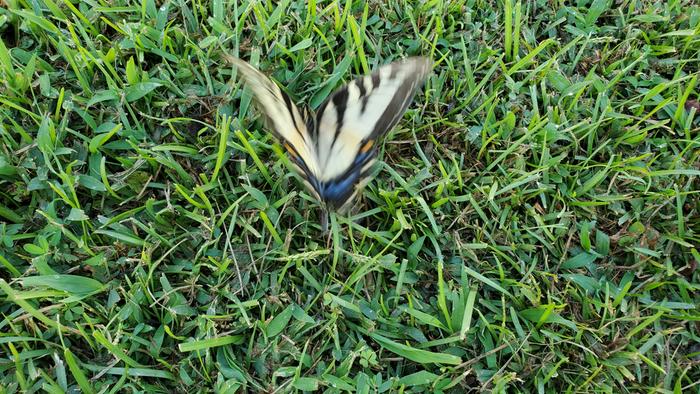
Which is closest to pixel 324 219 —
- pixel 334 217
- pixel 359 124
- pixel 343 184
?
pixel 334 217

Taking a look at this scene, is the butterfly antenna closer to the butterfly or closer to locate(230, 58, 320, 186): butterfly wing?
the butterfly

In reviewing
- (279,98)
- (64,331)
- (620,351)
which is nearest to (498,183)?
(620,351)

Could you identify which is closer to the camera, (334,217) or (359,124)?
(359,124)

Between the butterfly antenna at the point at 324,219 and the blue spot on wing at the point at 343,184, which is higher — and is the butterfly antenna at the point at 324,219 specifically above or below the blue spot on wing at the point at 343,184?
below

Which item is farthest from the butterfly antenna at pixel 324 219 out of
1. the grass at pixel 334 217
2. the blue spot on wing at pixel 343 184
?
the blue spot on wing at pixel 343 184

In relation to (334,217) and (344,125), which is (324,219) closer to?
(334,217)

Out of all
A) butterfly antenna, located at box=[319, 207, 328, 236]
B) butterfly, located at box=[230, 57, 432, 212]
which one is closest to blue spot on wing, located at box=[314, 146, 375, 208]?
butterfly, located at box=[230, 57, 432, 212]

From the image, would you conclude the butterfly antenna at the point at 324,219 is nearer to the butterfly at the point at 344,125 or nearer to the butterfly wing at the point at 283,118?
the butterfly at the point at 344,125
